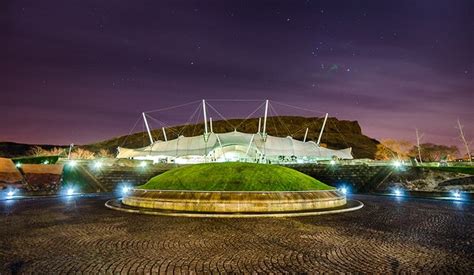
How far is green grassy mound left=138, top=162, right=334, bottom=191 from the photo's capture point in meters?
16.2

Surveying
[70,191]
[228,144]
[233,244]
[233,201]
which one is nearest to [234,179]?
[233,201]

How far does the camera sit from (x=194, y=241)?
8.95m

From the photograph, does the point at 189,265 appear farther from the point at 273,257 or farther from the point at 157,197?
the point at 157,197

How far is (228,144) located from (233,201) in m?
79.9

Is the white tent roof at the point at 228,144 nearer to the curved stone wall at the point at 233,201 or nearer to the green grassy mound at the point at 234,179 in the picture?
the green grassy mound at the point at 234,179

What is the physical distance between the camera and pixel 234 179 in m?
16.7

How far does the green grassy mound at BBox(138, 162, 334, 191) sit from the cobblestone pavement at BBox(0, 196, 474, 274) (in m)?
3.20

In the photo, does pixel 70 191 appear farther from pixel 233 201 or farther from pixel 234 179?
pixel 233 201

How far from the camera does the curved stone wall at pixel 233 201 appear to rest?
1491cm

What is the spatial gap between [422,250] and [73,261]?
307 inches

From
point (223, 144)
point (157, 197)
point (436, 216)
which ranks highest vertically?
point (223, 144)

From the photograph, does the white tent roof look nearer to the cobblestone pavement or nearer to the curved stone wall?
the curved stone wall

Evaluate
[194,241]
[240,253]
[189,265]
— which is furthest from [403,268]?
[194,241]

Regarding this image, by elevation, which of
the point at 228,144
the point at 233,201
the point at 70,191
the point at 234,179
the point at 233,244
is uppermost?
the point at 228,144
